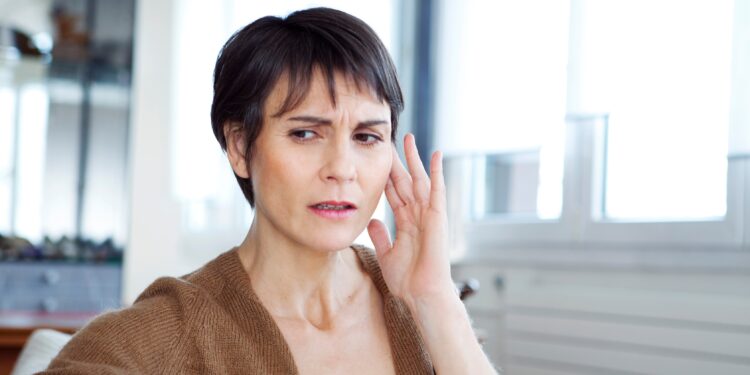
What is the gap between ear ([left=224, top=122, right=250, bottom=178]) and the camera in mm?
1448

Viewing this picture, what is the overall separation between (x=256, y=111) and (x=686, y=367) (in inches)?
48.8

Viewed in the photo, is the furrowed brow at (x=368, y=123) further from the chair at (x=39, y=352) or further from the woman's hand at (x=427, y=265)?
the chair at (x=39, y=352)

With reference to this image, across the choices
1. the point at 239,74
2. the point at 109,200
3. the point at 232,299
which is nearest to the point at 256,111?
the point at 239,74

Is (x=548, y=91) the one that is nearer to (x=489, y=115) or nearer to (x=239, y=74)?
(x=489, y=115)

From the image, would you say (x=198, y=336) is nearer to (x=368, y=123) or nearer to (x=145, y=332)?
(x=145, y=332)

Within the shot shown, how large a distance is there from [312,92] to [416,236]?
0.31m

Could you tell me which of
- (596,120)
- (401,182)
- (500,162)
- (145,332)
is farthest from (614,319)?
(145,332)

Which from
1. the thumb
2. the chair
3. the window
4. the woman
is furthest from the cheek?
the window

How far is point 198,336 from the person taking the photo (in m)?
1.33

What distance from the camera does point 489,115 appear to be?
288 cm

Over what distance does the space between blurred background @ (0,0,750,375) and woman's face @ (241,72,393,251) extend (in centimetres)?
65

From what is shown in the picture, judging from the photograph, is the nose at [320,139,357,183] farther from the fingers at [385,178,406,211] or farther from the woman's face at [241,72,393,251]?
the fingers at [385,178,406,211]

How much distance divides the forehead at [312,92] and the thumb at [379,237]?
0.84 ft

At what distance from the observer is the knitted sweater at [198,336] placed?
122 cm
